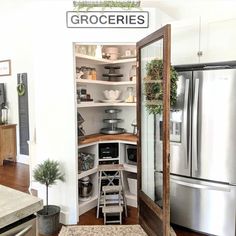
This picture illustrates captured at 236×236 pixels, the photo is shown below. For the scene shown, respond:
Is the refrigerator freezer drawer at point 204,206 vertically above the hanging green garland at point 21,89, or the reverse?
the hanging green garland at point 21,89

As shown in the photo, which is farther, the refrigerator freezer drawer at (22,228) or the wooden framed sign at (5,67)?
the wooden framed sign at (5,67)

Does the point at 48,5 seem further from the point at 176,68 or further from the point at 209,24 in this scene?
the point at 209,24

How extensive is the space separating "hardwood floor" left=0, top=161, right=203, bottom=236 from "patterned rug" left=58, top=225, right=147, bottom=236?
0.19 m

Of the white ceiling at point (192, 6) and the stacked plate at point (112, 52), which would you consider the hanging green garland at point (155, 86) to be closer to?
the white ceiling at point (192, 6)

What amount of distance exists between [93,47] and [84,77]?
498 mm

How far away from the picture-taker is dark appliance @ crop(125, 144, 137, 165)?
12.6 feet

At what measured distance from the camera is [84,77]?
13.0 ft

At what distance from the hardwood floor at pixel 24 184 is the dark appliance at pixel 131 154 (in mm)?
673

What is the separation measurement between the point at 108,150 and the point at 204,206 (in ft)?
5.02

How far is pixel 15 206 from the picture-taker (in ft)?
4.00

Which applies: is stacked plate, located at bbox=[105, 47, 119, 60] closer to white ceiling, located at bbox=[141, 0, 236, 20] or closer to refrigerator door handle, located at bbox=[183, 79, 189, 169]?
white ceiling, located at bbox=[141, 0, 236, 20]

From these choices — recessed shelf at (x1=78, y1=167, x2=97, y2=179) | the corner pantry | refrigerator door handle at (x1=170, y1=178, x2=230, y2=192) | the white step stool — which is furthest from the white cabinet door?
recessed shelf at (x1=78, y1=167, x2=97, y2=179)

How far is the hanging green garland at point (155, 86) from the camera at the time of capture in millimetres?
2668

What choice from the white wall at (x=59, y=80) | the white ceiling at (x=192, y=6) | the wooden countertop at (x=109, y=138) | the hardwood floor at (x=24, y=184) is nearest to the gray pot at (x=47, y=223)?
the white wall at (x=59, y=80)
